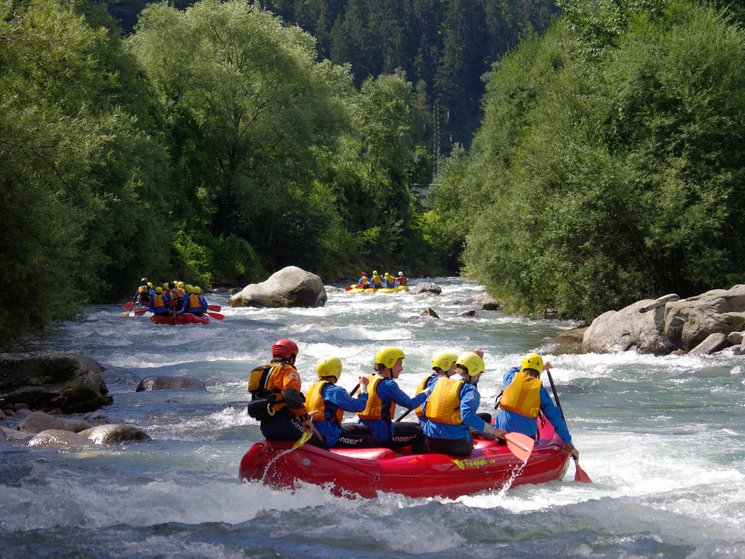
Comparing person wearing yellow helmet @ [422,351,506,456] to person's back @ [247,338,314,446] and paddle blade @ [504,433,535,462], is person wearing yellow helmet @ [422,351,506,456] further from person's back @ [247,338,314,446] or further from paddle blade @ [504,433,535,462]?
person's back @ [247,338,314,446]

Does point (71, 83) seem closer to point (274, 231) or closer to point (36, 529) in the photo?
point (36, 529)

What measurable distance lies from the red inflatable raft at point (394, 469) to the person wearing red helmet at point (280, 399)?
0.46ft

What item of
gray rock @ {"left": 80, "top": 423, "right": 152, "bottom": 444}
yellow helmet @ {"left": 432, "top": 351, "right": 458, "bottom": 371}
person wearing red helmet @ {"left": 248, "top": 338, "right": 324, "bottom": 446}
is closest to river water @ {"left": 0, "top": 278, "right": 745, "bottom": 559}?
gray rock @ {"left": 80, "top": 423, "right": 152, "bottom": 444}

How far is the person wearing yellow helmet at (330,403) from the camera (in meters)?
7.94

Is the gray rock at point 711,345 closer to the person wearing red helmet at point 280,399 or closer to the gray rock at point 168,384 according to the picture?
the gray rock at point 168,384

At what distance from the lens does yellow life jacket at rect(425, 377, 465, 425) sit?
317 inches

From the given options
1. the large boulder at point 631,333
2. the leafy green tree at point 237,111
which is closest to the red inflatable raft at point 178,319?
the large boulder at point 631,333

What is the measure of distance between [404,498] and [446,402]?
3.05 ft

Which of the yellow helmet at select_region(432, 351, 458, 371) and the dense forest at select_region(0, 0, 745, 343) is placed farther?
the dense forest at select_region(0, 0, 745, 343)

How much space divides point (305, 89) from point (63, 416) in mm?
27691

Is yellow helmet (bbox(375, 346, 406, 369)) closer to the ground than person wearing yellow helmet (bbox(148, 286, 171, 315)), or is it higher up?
higher up

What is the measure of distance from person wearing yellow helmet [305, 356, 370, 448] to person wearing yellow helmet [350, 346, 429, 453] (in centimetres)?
13

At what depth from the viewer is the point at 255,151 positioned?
1458 inches

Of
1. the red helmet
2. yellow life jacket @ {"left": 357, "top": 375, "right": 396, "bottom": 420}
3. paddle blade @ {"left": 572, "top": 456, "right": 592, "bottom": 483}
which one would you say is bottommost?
paddle blade @ {"left": 572, "top": 456, "right": 592, "bottom": 483}
